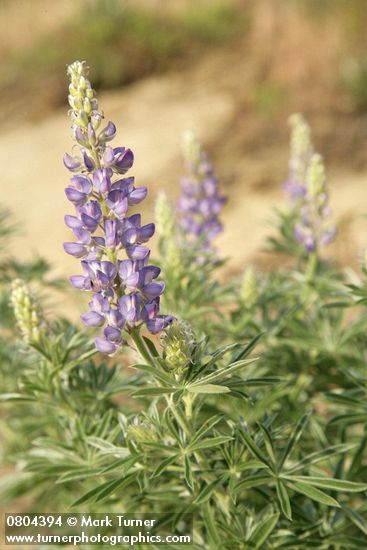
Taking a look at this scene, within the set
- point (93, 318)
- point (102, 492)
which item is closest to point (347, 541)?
point (102, 492)

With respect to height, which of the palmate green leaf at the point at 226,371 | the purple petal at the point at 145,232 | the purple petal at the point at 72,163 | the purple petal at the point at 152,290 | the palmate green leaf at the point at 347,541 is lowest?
the palmate green leaf at the point at 347,541

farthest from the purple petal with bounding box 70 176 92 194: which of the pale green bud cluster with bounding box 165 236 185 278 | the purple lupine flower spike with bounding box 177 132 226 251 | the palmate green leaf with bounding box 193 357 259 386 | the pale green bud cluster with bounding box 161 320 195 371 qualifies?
the purple lupine flower spike with bounding box 177 132 226 251

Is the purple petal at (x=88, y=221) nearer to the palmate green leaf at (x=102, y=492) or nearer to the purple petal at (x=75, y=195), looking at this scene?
the purple petal at (x=75, y=195)

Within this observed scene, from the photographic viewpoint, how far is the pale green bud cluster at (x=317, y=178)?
8.82 ft

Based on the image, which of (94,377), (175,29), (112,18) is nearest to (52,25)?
(112,18)

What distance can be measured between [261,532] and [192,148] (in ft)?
5.96

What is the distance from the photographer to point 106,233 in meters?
1.45

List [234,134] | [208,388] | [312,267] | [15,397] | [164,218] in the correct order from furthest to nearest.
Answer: [234,134]
[312,267]
[164,218]
[15,397]
[208,388]

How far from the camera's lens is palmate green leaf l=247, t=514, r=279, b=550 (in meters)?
1.74

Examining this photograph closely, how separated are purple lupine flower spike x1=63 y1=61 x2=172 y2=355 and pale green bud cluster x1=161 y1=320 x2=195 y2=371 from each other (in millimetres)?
26

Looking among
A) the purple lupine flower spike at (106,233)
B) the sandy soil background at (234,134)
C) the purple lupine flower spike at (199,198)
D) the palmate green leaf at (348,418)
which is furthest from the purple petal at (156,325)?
the sandy soil background at (234,134)

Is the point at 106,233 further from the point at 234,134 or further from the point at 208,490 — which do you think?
the point at 234,134

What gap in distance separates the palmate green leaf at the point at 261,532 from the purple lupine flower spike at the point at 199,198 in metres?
1.49

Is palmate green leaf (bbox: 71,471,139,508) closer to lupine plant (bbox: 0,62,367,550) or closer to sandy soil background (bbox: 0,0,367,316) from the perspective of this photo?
lupine plant (bbox: 0,62,367,550)
